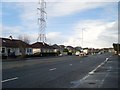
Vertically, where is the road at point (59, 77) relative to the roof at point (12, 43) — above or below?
below

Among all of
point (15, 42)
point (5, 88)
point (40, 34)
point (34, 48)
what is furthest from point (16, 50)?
point (5, 88)

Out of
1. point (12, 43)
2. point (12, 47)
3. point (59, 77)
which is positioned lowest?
point (59, 77)

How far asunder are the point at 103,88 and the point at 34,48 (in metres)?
112

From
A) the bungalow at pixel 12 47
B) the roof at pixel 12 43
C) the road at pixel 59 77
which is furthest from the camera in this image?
the roof at pixel 12 43

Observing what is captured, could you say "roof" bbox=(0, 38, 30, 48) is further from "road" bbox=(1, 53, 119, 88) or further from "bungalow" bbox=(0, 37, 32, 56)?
"road" bbox=(1, 53, 119, 88)

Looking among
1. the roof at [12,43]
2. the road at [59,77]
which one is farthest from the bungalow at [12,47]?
the road at [59,77]

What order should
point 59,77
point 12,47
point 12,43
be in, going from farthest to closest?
point 12,43 < point 12,47 < point 59,77

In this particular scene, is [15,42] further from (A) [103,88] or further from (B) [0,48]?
(A) [103,88]

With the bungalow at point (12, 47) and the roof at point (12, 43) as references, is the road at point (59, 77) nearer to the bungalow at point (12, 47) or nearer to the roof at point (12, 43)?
the bungalow at point (12, 47)

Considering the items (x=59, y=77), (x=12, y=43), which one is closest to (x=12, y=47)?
(x=12, y=43)

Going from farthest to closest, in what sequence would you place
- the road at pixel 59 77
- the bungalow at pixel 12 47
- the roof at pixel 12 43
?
the roof at pixel 12 43
the bungalow at pixel 12 47
the road at pixel 59 77

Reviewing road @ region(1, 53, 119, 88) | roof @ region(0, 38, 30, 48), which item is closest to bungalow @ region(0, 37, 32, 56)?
roof @ region(0, 38, 30, 48)

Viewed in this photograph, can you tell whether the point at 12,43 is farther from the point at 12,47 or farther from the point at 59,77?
the point at 59,77

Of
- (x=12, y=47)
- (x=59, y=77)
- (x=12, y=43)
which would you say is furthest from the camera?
(x=12, y=43)
